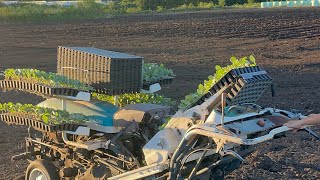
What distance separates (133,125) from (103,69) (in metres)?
0.72

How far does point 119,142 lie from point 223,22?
3606 cm

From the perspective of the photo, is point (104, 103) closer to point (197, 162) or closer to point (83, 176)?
point (83, 176)

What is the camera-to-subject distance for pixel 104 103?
786 centimetres

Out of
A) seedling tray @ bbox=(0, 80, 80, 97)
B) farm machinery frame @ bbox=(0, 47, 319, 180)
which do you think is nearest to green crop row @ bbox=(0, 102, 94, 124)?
farm machinery frame @ bbox=(0, 47, 319, 180)

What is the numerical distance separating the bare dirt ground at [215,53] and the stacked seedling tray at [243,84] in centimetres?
260

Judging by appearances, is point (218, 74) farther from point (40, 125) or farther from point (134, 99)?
point (40, 125)

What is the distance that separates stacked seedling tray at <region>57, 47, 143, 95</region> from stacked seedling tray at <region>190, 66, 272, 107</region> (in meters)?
1.17

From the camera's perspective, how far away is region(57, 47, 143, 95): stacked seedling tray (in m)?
7.38

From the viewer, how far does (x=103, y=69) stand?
292 inches

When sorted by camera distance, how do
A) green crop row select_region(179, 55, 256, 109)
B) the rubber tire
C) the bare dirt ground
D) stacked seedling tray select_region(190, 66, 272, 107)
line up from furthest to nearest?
the bare dirt ground, the rubber tire, green crop row select_region(179, 55, 256, 109), stacked seedling tray select_region(190, 66, 272, 107)

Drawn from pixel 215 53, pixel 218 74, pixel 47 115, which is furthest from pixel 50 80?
pixel 215 53

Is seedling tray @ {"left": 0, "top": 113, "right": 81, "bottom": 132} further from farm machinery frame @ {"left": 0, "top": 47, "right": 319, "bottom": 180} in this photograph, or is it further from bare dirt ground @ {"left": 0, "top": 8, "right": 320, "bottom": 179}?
bare dirt ground @ {"left": 0, "top": 8, "right": 320, "bottom": 179}

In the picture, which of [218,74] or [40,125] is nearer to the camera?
[218,74]

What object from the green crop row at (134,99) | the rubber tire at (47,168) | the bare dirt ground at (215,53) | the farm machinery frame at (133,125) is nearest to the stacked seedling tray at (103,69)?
the farm machinery frame at (133,125)
